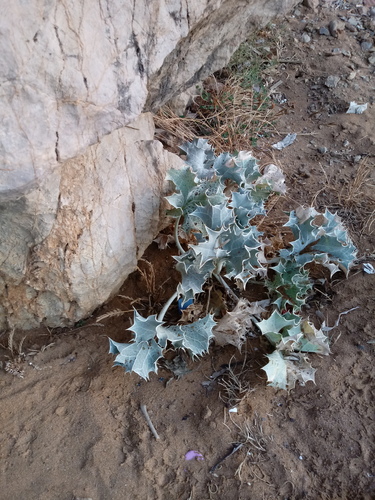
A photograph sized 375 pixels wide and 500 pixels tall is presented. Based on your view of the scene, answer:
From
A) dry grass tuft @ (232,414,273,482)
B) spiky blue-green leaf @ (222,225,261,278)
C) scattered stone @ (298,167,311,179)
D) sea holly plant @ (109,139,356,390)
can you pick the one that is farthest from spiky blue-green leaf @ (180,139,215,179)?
dry grass tuft @ (232,414,273,482)

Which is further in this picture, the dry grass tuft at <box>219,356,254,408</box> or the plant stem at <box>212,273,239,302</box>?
the plant stem at <box>212,273,239,302</box>

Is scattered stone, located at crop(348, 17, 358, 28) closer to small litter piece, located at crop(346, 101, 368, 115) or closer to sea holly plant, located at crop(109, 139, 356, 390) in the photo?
small litter piece, located at crop(346, 101, 368, 115)

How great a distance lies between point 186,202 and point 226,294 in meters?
0.56

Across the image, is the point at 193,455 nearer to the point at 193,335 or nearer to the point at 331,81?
the point at 193,335

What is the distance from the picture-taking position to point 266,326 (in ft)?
7.57

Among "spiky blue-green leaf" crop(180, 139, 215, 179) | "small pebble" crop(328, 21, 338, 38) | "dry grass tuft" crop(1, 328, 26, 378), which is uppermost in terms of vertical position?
"spiky blue-green leaf" crop(180, 139, 215, 179)

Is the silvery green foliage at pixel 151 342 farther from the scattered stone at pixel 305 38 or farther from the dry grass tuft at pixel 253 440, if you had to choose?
the scattered stone at pixel 305 38

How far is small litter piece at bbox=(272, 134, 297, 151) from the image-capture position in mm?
3623

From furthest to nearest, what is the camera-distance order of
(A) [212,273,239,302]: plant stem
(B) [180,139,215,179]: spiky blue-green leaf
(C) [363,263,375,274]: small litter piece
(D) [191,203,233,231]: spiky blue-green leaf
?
(C) [363,263,375,274]: small litter piece, (B) [180,139,215,179]: spiky blue-green leaf, (A) [212,273,239,302]: plant stem, (D) [191,203,233,231]: spiky blue-green leaf

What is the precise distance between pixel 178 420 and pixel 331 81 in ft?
10.2

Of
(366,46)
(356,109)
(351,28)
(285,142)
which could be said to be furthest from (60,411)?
(351,28)

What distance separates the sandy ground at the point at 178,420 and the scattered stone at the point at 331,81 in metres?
1.72

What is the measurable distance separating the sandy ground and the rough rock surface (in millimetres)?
234

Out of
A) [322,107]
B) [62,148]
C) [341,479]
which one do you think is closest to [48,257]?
[62,148]
